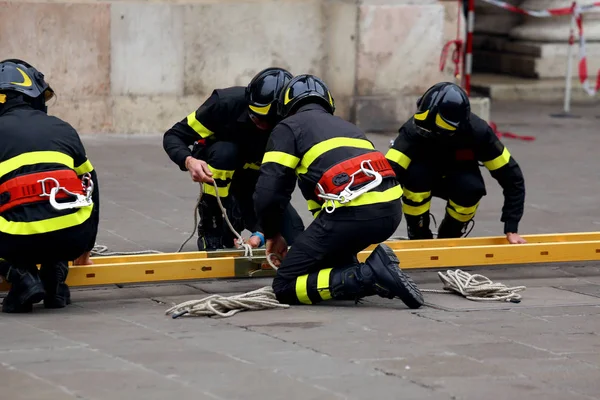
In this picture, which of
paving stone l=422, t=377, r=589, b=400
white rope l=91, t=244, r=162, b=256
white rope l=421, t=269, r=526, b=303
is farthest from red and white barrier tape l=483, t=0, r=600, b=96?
paving stone l=422, t=377, r=589, b=400

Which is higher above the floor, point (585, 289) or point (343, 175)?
point (343, 175)

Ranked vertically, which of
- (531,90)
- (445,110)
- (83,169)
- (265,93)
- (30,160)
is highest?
(265,93)

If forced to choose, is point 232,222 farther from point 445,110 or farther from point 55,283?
point 55,283

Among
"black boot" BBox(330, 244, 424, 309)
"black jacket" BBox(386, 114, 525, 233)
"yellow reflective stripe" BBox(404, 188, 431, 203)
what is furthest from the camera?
"yellow reflective stripe" BBox(404, 188, 431, 203)

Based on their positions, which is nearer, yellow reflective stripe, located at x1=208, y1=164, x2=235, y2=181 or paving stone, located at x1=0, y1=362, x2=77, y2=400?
paving stone, located at x1=0, y1=362, x2=77, y2=400

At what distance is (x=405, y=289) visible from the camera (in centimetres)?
627

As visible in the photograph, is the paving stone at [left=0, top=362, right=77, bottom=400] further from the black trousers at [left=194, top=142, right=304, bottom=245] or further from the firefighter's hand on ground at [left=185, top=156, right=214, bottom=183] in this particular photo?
the black trousers at [left=194, top=142, right=304, bottom=245]

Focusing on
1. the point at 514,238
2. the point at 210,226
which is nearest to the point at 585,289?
the point at 514,238

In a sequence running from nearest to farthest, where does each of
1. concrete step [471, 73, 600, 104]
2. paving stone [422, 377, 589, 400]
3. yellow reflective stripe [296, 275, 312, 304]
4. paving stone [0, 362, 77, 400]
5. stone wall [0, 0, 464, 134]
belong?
paving stone [0, 362, 77, 400] < paving stone [422, 377, 589, 400] < yellow reflective stripe [296, 275, 312, 304] < stone wall [0, 0, 464, 134] < concrete step [471, 73, 600, 104]

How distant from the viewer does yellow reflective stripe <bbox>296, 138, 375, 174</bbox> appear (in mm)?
6328

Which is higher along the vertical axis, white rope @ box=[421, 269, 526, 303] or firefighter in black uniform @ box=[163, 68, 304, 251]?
firefighter in black uniform @ box=[163, 68, 304, 251]

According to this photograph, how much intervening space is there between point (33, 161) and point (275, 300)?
1366 millimetres

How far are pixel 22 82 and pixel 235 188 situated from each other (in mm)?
1751

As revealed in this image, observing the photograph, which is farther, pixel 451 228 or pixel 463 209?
pixel 451 228
